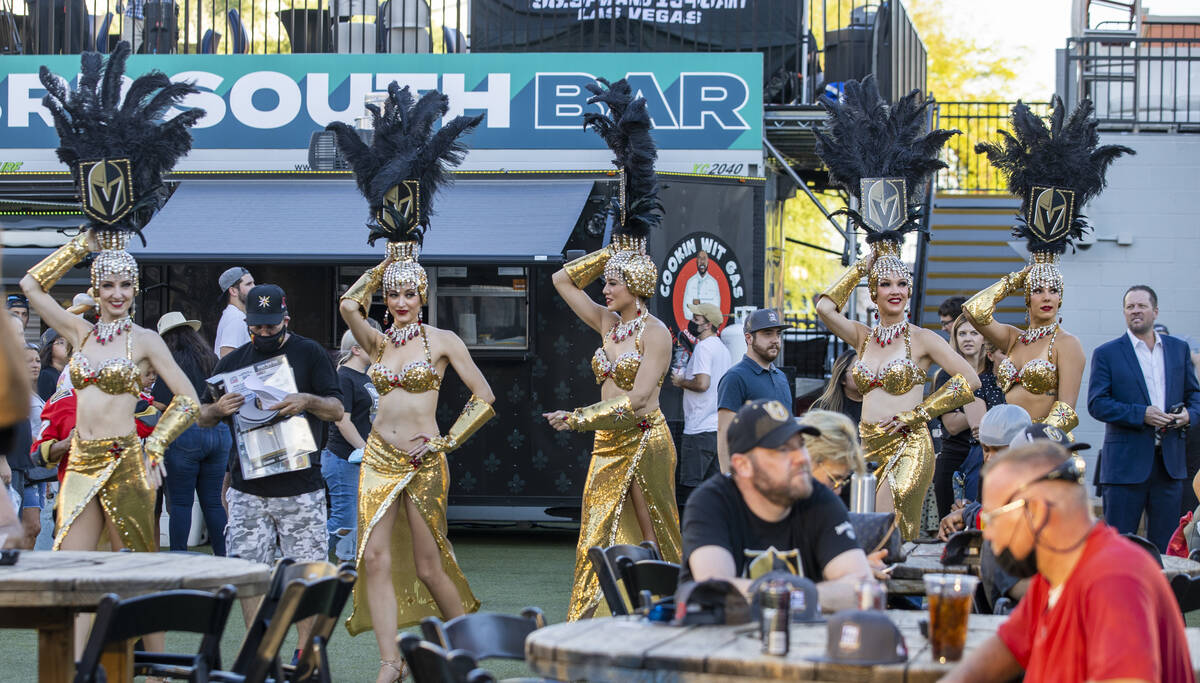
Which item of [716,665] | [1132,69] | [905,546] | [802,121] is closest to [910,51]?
[1132,69]

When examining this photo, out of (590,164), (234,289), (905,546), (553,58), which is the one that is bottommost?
(905,546)

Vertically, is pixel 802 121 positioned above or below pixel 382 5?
below

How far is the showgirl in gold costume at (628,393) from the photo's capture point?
25.4 feet

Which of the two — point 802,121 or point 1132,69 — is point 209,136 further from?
point 1132,69

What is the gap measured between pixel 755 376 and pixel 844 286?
1.22 meters

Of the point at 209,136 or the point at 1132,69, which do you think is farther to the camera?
the point at 1132,69

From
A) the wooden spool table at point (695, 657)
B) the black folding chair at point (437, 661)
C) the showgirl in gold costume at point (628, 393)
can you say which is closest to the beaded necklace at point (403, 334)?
the showgirl in gold costume at point (628, 393)

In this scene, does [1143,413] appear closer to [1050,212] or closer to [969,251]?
[1050,212]

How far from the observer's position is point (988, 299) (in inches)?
326

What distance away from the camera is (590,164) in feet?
42.3

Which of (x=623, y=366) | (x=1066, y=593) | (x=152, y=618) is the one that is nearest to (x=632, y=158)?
(x=623, y=366)

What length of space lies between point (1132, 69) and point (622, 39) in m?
5.40

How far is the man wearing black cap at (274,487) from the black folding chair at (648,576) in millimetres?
2624

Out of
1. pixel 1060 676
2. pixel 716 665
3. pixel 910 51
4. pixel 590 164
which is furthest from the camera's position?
pixel 910 51
